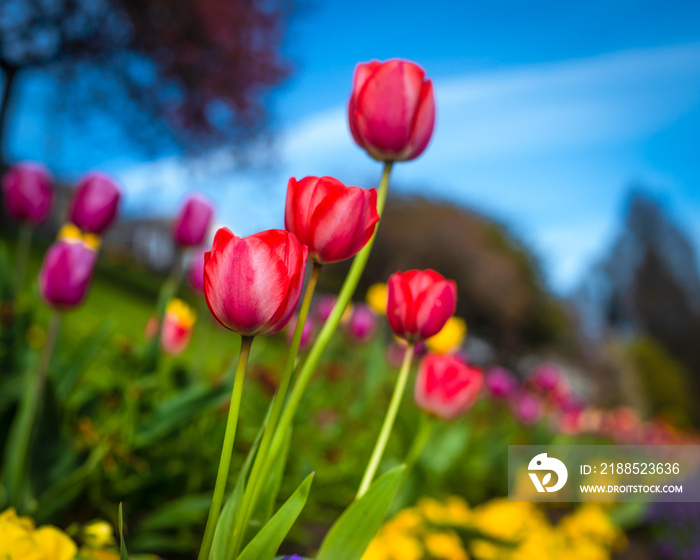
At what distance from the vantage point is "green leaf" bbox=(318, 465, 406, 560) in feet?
2.13

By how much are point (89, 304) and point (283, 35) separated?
6.26 metres

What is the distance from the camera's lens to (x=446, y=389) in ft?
3.58

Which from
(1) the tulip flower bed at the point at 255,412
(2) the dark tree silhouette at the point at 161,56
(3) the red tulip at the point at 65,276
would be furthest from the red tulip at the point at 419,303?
(2) the dark tree silhouette at the point at 161,56

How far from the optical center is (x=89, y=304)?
17.6ft

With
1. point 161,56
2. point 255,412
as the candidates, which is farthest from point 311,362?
point 161,56

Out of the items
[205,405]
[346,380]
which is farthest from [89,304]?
[205,405]

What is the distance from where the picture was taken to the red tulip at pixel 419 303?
69cm

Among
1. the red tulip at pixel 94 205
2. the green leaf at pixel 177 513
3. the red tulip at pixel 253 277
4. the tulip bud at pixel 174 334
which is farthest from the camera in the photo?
the tulip bud at pixel 174 334

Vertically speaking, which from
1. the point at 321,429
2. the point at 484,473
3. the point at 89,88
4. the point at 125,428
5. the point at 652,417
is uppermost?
the point at 89,88

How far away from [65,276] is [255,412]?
157cm

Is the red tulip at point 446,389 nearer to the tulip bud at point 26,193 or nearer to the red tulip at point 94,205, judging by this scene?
the red tulip at point 94,205

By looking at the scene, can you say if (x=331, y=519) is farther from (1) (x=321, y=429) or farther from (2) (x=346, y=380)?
(2) (x=346, y=380)

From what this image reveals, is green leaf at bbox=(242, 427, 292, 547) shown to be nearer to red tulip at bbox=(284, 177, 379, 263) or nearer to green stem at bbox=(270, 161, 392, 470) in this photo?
green stem at bbox=(270, 161, 392, 470)

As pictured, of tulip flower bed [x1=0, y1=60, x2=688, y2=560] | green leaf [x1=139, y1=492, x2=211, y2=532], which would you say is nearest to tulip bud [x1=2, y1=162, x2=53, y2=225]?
tulip flower bed [x1=0, y1=60, x2=688, y2=560]
